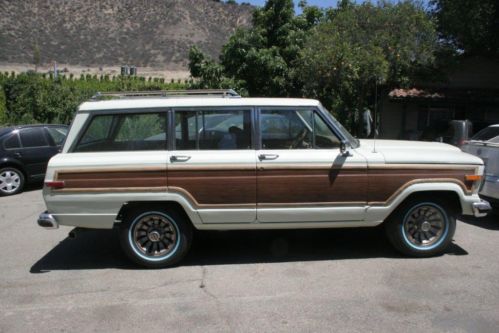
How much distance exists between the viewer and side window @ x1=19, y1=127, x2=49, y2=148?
1102 centimetres

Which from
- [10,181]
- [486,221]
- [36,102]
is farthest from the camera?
[36,102]

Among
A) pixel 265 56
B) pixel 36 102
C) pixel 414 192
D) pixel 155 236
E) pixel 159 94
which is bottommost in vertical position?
pixel 155 236

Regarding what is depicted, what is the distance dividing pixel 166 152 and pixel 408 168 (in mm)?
2753

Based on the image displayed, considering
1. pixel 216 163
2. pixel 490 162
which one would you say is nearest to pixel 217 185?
pixel 216 163

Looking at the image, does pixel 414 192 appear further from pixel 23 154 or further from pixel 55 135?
pixel 55 135

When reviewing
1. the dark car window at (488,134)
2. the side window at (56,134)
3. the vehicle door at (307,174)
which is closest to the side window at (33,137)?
the side window at (56,134)

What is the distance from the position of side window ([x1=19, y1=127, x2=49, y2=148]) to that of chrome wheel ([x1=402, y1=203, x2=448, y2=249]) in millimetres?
8840

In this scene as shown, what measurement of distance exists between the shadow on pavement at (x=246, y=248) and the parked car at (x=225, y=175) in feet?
1.59

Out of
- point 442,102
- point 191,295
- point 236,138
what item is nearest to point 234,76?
point 442,102

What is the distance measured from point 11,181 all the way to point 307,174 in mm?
7915

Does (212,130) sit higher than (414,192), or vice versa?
(212,130)

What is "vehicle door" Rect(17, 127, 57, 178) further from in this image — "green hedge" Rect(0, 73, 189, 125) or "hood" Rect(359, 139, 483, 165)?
"green hedge" Rect(0, 73, 189, 125)

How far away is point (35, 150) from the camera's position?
11.0 metres

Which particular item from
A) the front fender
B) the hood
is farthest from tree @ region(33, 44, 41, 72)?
the front fender
